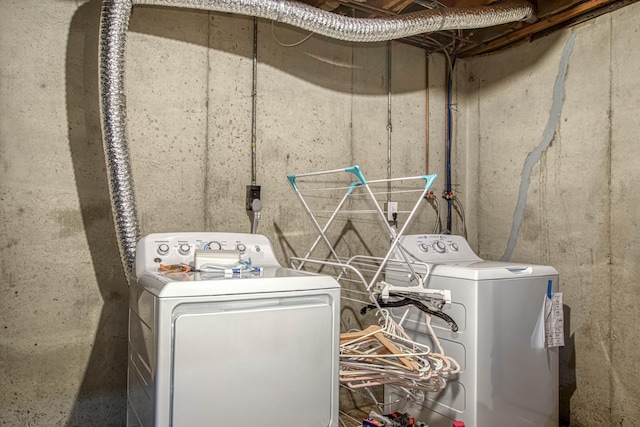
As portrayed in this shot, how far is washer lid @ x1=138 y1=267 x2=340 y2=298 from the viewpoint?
4.43ft

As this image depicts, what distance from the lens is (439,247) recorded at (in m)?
2.68

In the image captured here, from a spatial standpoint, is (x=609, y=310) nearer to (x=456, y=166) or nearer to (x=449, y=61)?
(x=456, y=166)

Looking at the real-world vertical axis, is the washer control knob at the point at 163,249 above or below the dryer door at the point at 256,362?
above

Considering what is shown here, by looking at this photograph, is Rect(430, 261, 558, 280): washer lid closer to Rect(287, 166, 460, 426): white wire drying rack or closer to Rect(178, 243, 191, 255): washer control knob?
Rect(287, 166, 460, 426): white wire drying rack

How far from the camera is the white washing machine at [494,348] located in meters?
2.05

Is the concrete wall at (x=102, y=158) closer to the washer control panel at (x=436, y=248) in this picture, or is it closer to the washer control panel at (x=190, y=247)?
the washer control panel at (x=190, y=247)

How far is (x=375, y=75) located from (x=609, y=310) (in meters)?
2.06

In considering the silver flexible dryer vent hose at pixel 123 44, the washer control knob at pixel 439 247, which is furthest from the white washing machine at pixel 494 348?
the silver flexible dryer vent hose at pixel 123 44

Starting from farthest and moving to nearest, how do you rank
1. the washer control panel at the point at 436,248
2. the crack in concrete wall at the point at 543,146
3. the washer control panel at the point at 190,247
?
1. the crack in concrete wall at the point at 543,146
2. the washer control panel at the point at 436,248
3. the washer control panel at the point at 190,247

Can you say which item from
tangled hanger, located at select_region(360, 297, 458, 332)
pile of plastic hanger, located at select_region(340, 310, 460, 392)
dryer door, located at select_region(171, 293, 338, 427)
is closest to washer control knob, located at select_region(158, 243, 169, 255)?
dryer door, located at select_region(171, 293, 338, 427)

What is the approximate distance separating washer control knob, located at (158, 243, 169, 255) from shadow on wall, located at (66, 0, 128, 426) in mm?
469

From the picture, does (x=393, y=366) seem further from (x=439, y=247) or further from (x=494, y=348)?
(x=439, y=247)

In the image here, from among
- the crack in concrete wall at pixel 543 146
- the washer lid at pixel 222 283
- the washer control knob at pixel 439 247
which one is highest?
the crack in concrete wall at pixel 543 146

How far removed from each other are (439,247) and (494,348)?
751 mm
